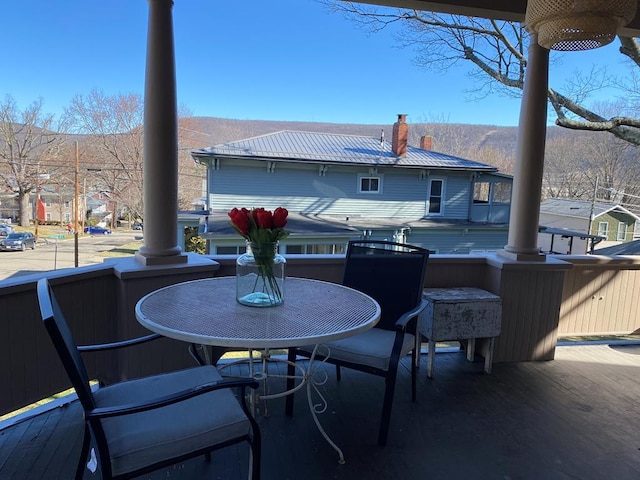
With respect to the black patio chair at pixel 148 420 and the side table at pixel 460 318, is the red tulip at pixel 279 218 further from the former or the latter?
the side table at pixel 460 318

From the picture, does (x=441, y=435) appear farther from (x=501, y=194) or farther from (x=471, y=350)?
(x=501, y=194)

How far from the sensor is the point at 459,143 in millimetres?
15016

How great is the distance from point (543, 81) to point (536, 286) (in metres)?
1.54

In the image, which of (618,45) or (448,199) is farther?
(448,199)

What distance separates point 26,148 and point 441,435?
15995mm

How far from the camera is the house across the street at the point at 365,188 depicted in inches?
425

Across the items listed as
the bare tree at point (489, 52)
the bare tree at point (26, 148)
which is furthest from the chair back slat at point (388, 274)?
the bare tree at point (26, 148)

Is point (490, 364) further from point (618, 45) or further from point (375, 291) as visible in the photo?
point (618, 45)

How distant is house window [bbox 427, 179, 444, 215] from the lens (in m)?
12.5

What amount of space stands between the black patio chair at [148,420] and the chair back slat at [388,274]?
1243mm

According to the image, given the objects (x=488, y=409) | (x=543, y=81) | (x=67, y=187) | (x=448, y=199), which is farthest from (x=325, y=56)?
(x=488, y=409)

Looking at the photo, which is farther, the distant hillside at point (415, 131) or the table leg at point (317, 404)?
the distant hillside at point (415, 131)

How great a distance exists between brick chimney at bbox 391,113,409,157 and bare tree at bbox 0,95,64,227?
11357 mm

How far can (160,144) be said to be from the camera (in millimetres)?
2428
